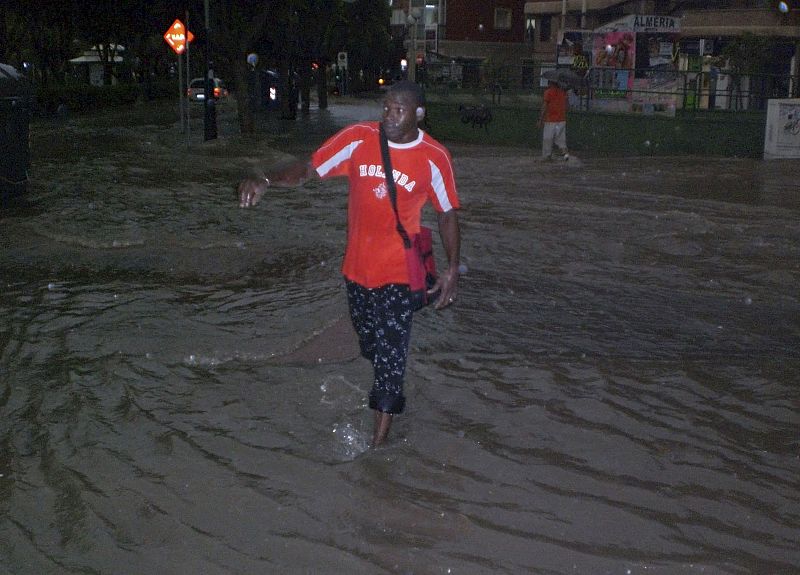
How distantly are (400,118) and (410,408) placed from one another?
187 centimetres

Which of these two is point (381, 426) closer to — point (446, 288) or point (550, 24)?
point (446, 288)

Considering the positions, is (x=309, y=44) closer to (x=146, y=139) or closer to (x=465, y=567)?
(x=146, y=139)

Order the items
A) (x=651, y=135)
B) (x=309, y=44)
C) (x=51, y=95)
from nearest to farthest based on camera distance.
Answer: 1. (x=651, y=135)
2. (x=309, y=44)
3. (x=51, y=95)

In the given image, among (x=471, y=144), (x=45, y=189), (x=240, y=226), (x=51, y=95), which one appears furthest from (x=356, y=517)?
(x=51, y=95)

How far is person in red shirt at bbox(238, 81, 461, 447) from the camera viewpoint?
5.19 m

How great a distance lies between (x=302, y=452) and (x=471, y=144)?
2224cm

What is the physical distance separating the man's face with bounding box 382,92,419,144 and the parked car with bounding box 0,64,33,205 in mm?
9793

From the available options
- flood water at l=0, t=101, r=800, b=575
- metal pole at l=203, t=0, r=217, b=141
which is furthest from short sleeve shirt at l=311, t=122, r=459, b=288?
metal pole at l=203, t=0, r=217, b=141

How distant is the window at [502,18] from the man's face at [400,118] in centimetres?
7239

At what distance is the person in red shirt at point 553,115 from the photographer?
766 inches

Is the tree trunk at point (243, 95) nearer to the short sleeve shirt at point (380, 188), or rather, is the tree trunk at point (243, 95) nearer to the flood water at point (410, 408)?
the flood water at point (410, 408)

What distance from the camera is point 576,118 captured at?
24.2m

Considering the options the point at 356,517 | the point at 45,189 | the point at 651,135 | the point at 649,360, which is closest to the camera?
the point at 356,517

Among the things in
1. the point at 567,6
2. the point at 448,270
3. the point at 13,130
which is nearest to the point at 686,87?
the point at 13,130
